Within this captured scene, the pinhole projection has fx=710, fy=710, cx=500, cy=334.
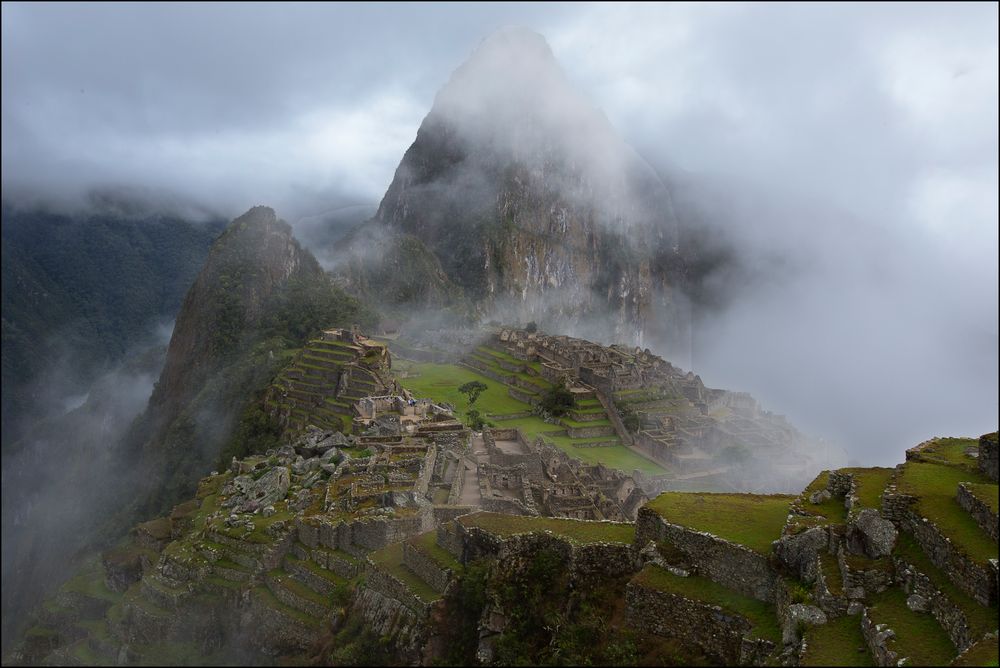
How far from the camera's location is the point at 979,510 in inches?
313

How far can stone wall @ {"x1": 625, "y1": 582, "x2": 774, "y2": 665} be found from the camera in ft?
28.5

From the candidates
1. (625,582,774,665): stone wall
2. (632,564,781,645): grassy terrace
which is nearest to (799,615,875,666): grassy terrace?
(632,564,781,645): grassy terrace

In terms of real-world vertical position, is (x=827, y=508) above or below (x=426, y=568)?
above

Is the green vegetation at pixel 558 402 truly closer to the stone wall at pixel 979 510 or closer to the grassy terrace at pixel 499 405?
the grassy terrace at pixel 499 405

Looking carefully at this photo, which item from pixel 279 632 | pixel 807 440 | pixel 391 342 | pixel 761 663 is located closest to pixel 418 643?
pixel 279 632

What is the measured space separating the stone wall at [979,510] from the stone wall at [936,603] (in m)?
0.84

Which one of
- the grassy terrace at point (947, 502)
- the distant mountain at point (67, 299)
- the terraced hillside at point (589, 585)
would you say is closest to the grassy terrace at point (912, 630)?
the terraced hillside at point (589, 585)

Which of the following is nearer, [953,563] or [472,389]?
[953,563]

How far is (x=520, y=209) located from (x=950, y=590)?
16898cm

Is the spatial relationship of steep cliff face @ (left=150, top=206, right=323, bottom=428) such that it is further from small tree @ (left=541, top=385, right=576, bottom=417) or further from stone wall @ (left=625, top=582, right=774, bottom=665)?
stone wall @ (left=625, top=582, right=774, bottom=665)

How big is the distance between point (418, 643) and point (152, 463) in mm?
48339

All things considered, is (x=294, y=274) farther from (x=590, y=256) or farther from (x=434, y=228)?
(x=590, y=256)

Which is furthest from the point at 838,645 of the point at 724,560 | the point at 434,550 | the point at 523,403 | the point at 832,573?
the point at 523,403

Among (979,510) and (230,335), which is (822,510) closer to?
(979,510)
